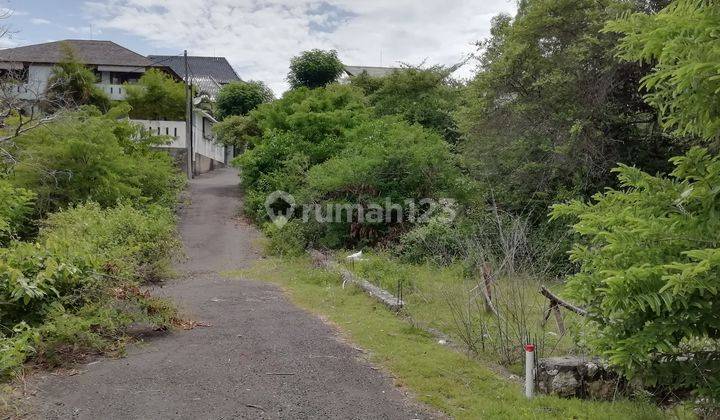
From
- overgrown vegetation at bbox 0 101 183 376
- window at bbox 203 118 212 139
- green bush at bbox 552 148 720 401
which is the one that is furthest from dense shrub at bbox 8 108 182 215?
window at bbox 203 118 212 139

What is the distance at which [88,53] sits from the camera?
30578 millimetres

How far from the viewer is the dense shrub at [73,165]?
53.3 feet

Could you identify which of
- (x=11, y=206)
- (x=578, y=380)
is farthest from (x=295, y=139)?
(x=578, y=380)

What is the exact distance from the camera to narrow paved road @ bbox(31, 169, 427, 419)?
511 centimetres

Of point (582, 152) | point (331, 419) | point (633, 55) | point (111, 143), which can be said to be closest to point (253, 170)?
point (111, 143)

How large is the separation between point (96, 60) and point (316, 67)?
11687 millimetres

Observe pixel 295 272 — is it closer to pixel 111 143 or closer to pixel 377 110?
pixel 111 143

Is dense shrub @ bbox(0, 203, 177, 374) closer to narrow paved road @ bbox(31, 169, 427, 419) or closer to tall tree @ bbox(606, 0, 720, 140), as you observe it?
narrow paved road @ bbox(31, 169, 427, 419)

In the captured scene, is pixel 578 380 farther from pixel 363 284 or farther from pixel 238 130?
pixel 238 130

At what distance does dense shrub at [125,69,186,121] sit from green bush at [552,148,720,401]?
26.4m

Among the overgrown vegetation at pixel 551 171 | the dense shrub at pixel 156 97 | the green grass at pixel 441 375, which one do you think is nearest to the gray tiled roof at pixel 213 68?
the dense shrub at pixel 156 97

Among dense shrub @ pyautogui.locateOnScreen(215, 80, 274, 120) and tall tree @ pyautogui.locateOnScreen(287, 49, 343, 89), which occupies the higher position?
tall tree @ pyautogui.locateOnScreen(287, 49, 343, 89)

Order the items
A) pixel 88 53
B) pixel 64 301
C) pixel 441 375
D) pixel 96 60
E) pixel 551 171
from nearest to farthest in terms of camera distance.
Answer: pixel 441 375 → pixel 64 301 → pixel 551 171 → pixel 96 60 → pixel 88 53

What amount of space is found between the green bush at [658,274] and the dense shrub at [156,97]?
26.4 meters
